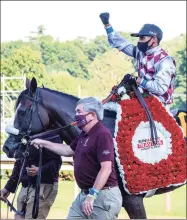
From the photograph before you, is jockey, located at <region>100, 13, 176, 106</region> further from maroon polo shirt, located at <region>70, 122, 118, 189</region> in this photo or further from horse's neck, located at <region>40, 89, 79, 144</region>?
maroon polo shirt, located at <region>70, 122, 118, 189</region>

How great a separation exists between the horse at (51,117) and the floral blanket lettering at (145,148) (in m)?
0.10

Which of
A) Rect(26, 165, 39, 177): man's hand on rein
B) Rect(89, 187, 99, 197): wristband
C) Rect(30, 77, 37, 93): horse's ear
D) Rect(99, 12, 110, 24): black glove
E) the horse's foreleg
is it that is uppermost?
Rect(99, 12, 110, 24): black glove

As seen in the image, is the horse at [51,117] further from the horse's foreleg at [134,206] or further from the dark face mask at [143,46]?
the dark face mask at [143,46]

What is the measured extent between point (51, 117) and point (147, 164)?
3.07ft

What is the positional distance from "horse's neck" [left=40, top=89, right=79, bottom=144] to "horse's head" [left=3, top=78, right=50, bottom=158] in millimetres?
60

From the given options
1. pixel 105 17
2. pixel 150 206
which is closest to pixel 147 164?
pixel 105 17

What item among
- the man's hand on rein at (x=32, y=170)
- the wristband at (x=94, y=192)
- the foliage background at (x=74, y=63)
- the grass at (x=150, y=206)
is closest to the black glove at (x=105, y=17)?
the man's hand on rein at (x=32, y=170)

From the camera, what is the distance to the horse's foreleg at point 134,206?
243 inches

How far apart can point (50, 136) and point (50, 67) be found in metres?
83.2

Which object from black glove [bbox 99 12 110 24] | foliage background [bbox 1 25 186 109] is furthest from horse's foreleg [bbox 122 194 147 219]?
foliage background [bbox 1 25 186 109]

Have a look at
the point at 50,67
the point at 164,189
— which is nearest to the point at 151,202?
the point at 164,189

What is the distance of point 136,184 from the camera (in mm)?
6172

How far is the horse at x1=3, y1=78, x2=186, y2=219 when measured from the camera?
20.3ft

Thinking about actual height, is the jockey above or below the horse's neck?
above
